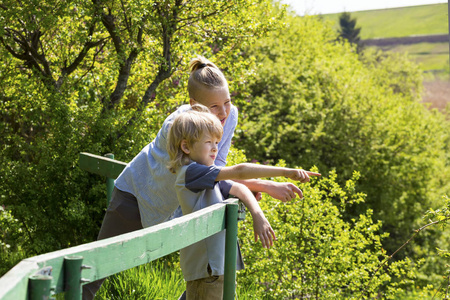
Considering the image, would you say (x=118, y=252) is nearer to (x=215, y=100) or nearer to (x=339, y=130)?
(x=215, y=100)

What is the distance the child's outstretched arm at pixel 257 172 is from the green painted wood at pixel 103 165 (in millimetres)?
1181

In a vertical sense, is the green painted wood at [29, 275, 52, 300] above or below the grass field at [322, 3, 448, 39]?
below

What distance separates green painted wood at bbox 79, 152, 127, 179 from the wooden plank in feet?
4.78

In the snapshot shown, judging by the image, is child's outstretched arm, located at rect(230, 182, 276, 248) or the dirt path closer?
child's outstretched arm, located at rect(230, 182, 276, 248)

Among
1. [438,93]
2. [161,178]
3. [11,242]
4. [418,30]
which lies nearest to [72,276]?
[161,178]

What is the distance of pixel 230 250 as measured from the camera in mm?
2320

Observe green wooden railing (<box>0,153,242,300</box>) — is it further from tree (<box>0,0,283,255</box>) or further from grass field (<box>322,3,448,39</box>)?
grass field (<box>322,3,448,39</box>)

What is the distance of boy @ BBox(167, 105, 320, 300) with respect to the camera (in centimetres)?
243

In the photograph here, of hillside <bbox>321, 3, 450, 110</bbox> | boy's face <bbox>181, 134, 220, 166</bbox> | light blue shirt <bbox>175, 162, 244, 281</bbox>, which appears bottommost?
light blue shirt <bbox>175, 162, 244, 281</bbox>

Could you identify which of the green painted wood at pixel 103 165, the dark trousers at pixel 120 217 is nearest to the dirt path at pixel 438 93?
the green painted wood at pixel 103 165

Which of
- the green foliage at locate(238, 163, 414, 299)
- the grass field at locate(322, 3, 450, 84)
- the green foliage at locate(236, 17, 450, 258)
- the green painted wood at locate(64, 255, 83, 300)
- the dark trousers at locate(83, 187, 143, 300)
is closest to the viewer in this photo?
the green painted wood at locate(64, 255, 83, 300)

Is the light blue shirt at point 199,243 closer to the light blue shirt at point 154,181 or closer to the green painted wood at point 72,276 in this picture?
the light blue shirt at point 154,181

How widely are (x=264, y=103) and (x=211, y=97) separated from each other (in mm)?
12193

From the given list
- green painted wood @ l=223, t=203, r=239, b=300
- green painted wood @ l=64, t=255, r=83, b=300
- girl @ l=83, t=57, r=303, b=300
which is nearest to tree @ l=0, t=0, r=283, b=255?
girl @ l=83, t=57, r=303, b=300
